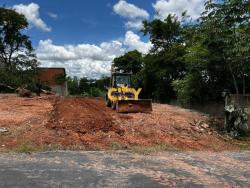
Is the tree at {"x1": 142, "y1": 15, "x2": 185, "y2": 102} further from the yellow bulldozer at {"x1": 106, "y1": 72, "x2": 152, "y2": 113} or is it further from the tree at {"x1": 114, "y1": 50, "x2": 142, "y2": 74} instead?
the tree at {"x1": 114, "y1": 50, "x2": 142, "y2": 74}

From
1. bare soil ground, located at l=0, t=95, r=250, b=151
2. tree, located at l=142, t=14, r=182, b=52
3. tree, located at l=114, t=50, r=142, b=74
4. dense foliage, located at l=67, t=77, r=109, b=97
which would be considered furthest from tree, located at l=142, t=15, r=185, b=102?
dense foliage, located at l=67, t=77, r=109, b=97

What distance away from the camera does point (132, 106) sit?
21.5 metres

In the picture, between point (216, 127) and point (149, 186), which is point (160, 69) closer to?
point (216, 127)

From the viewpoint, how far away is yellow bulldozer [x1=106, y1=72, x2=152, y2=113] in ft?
70.7

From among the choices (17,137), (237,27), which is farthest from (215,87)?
(17,137)

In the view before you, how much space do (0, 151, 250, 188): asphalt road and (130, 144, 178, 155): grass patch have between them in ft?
1.31

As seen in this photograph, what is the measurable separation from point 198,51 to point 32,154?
40.8 feet

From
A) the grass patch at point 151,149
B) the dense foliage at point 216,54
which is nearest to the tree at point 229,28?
the dense foliage at point 216,54

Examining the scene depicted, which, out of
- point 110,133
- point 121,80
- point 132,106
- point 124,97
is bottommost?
point 110,133

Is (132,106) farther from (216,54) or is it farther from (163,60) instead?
(163,60)

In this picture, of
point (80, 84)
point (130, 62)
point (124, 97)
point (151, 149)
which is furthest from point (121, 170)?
point (80, 84)

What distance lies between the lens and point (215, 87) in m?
24.6

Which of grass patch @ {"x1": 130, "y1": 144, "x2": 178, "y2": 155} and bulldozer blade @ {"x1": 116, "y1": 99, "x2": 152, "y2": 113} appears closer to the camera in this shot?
grass patch @ {"x1": 130, "y1": 144, "x2": 178, "y2": 155}

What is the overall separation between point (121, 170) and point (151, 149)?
346 cm
